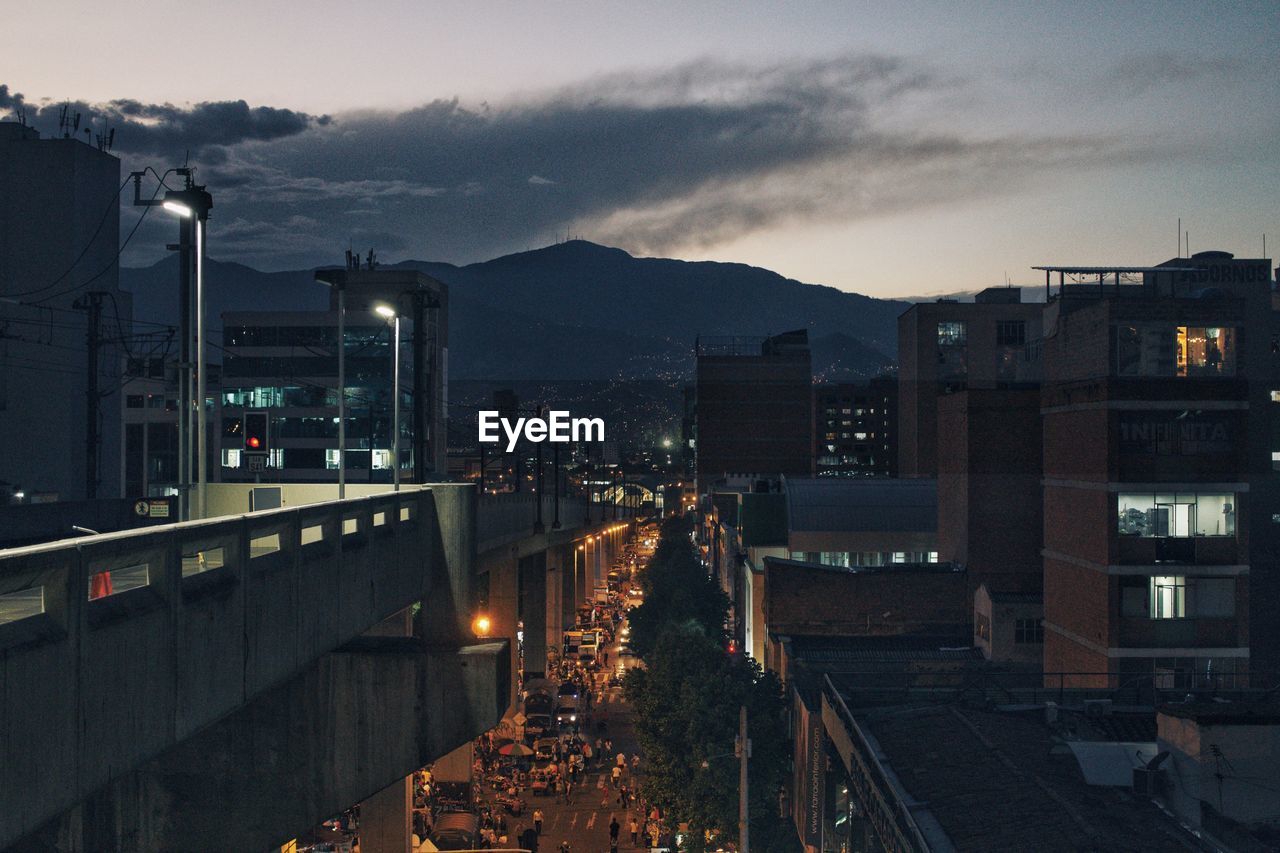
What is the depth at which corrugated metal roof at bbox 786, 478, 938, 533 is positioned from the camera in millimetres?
86250

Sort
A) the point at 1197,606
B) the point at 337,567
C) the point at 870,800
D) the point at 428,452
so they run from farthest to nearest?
the point at 428,452 < the point at 1197,606 < the point at 870,800 < the point at 337,567

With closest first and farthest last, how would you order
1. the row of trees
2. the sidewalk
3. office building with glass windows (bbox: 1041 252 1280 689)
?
office building with glass windows (bbox: 1041 252 1280 689) < the row of trees < the sidewalk

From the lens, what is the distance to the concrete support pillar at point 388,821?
35375 mm

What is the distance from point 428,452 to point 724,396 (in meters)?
48.3

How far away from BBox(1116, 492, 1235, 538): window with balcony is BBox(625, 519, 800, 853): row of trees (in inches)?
647

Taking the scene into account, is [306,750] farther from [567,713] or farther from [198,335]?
[567,713]

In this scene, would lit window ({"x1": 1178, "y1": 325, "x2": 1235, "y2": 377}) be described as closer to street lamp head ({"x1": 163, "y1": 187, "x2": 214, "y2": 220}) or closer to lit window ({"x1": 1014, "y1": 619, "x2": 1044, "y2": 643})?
lit window ({"x1": 1014, "y1": 619, "x2": 1044, "y2": 643})

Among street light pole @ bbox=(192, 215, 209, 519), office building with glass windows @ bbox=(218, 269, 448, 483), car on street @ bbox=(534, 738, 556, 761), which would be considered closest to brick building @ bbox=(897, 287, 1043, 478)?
office building with glass windows @ bbox=(218, 269, 448, 483)

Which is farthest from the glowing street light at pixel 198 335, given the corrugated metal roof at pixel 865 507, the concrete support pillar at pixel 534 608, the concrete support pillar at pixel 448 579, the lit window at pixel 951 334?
the lit window at pixel 951 334

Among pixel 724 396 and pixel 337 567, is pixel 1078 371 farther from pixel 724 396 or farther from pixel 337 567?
pixel 724 396

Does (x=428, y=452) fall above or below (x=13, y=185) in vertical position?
below

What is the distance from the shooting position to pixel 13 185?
12912 centimetres

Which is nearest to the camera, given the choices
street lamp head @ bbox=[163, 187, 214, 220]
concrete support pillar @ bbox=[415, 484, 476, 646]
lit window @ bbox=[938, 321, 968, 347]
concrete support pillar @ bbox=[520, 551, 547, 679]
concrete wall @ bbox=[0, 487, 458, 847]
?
concrete wall @ bbox=[0, 487, 458, 847]

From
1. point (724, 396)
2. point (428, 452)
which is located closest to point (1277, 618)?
point (428, 452)
